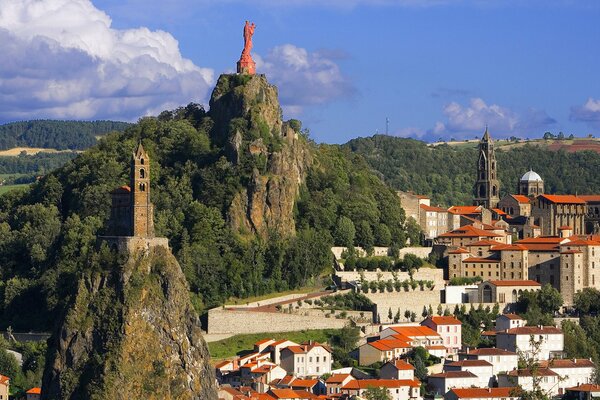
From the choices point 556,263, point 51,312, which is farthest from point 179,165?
point 556,263

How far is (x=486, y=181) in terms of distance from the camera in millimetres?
125375

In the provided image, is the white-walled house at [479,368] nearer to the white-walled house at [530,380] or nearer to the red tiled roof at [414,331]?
the white-walled house at [530,380]

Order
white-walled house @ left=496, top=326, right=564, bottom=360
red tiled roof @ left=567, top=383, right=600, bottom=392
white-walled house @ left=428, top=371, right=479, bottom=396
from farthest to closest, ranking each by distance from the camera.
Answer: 1. white-walled house @ left=496, top=326, right=564, bottom=360
2. white-walled house @ left=428, top=371, right=479, bottom=396
3. red tiled roof @ left=567, top=383, right=600, bottom=392

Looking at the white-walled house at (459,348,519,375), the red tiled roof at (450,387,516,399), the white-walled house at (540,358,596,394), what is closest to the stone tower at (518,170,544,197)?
the white-walled house at (540,358,596,394)

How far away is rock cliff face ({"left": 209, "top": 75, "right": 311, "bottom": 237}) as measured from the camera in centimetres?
9625

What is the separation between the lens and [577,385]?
85812 millimetres

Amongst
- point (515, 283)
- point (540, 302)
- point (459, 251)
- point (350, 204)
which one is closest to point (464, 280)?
point (459, 251)

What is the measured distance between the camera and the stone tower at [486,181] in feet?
407

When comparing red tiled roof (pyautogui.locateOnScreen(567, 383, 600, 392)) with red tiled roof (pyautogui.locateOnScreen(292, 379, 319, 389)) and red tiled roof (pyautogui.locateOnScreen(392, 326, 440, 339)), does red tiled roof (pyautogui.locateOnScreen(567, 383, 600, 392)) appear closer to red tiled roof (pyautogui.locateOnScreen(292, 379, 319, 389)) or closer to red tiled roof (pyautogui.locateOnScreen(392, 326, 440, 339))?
red tiled roof (pyautogui.locateOnScreen(392, 326, 440, 339))

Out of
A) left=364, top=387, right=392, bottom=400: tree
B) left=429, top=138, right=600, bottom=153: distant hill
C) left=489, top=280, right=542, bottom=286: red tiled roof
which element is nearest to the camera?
left=364, top=387, right=392, bottom=400: tree

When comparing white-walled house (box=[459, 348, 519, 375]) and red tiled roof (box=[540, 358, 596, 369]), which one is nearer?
white-walled house (box=[459, 348, 519, 375])

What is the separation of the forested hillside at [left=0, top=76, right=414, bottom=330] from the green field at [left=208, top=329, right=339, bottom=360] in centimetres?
360

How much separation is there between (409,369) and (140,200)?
16359 millimetres

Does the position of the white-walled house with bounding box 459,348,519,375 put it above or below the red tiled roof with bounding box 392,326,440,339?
below
